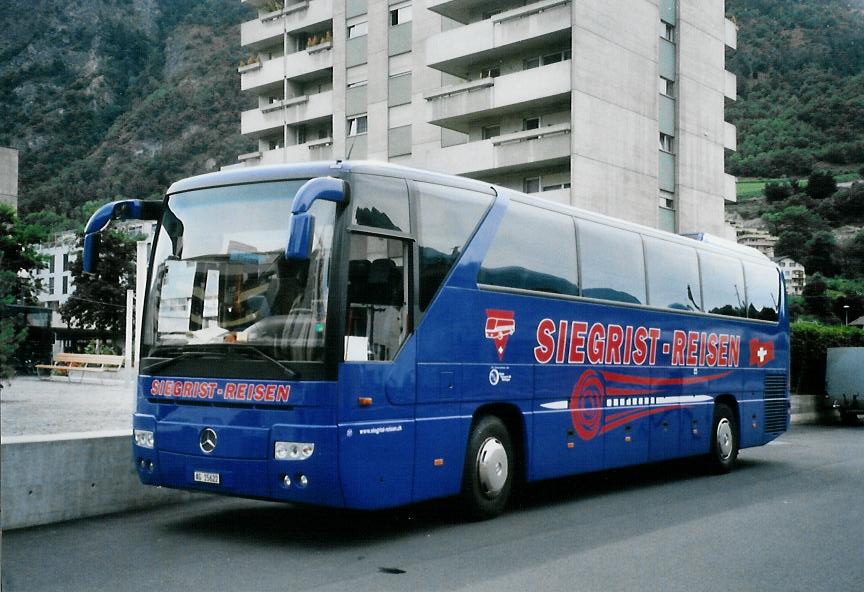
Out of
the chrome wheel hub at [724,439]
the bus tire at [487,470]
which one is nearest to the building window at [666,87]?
the chrome wheel hub at [724,439]

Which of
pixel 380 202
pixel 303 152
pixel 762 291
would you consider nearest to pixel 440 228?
pixel 380 202

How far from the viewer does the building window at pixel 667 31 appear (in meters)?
44.3

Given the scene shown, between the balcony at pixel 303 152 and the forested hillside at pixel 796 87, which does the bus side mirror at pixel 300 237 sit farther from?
the forested hillside at pixel 796 87

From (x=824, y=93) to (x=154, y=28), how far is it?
101 meters

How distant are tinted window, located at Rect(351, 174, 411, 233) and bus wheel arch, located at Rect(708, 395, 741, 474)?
757cm

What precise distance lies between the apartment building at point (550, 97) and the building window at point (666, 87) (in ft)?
0.21

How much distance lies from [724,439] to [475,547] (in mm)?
7545

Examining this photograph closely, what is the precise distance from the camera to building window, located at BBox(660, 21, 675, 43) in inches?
1746

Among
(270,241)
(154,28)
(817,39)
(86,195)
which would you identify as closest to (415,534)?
(270,241)

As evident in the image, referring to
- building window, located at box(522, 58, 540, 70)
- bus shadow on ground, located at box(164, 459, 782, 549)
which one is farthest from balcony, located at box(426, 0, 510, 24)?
bus shadow on ground, located at box(164, 459, 782, 549)

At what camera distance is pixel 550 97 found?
3900 cm

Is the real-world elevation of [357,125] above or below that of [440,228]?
above

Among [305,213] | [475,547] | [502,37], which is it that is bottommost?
[475,547]

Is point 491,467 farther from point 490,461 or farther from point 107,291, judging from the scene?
point 107,291
